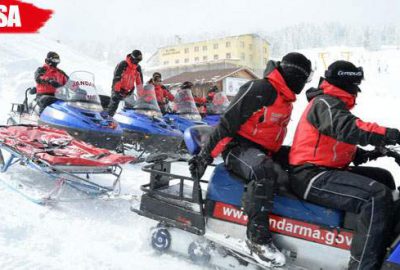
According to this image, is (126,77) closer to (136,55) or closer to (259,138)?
(136,55)

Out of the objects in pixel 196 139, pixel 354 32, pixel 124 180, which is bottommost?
pixel 124 180

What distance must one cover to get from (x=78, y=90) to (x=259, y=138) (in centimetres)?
448

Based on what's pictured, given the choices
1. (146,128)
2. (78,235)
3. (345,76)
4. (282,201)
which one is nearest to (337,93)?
(345,76)

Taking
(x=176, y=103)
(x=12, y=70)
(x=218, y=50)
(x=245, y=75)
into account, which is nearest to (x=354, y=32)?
(x=218, y=50)

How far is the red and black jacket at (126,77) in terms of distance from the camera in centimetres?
820

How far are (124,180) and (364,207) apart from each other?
3558 millimetres

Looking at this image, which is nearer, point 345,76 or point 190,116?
point 345,76

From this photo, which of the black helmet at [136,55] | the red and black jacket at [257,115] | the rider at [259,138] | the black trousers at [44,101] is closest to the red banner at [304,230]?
the rider at [259,138]

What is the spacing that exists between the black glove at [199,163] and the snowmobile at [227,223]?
81 mm

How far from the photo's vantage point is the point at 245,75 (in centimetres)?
2945

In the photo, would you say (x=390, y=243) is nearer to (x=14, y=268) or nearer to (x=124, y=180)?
(x=14, y=268)

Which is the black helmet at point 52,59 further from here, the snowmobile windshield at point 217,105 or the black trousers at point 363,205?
the black trousers at point 363,205

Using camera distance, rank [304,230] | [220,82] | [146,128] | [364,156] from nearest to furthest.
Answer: [304,230]
[364,156]
[146,128]
[220,82]

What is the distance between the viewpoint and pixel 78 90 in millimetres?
6699
